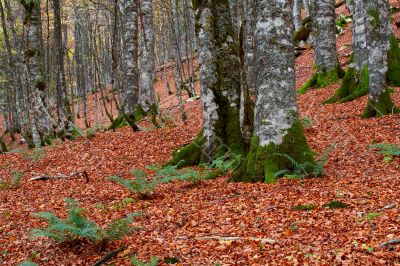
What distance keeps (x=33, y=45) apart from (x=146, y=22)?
6.93 meters

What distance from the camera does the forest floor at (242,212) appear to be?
14.5 feet

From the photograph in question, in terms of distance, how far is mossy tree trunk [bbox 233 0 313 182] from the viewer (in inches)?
270

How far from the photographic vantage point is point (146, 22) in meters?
19.4

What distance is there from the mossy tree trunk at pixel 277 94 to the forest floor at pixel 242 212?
0.51 meters

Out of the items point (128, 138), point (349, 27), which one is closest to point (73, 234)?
point (128, 138)

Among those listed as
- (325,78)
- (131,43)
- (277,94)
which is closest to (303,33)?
(325,78)

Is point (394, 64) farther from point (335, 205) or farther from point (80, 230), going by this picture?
point (80, 230)

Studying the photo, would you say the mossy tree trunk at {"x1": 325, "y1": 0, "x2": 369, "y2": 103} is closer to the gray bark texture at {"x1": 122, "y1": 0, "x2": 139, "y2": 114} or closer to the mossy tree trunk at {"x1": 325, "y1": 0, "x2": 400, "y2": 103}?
the mossy tree trunk at {"x1": 325, "y1": 0, "x2": 400, "y2": 103}

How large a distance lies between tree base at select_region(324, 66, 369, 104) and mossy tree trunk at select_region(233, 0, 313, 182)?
703 centimetres

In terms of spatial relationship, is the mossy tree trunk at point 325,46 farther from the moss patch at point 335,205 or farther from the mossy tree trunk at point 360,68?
the moss patch at point 335,205

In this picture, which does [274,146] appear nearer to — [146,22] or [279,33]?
[279,33]

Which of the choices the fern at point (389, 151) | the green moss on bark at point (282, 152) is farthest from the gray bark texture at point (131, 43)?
the fern at point (389, 151)

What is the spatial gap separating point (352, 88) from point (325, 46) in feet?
10.0

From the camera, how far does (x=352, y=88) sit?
13.6m
